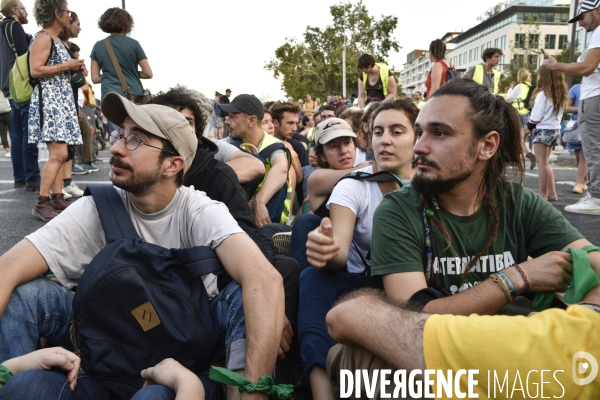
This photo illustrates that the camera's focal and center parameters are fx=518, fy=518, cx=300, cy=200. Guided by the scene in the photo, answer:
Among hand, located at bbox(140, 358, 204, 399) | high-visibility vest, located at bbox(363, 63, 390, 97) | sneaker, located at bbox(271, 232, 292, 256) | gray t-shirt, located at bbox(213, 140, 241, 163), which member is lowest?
hand, located at bbox(140, 358, 204, 399)

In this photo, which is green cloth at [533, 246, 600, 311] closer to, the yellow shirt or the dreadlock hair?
the dreadlock hair

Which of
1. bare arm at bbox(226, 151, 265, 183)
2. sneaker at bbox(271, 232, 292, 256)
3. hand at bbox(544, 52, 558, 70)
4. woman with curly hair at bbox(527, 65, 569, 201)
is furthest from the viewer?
woman with curly hair at bbox(527, 65, 569, 201)

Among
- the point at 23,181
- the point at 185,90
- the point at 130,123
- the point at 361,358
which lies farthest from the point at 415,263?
the point at 23,181

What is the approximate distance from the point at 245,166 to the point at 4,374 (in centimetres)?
246

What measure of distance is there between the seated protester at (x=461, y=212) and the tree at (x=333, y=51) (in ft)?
139

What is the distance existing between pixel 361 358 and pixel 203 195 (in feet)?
3.70

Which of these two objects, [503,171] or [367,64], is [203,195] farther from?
[367,64]

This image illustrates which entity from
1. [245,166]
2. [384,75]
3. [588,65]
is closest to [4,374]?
[245,166]

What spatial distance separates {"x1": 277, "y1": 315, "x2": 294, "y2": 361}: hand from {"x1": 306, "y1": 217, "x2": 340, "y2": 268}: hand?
1.25 feet

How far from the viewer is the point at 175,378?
5.89 feet

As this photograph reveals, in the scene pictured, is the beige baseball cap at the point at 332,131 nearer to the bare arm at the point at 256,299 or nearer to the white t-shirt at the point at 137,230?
the white t-shirt at the point at 137,230

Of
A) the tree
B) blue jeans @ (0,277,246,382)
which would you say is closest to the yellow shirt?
blue jeans @ (0,277,246,382)

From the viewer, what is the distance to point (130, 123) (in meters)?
2.36

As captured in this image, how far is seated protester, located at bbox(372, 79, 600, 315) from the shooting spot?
210 centimetres
